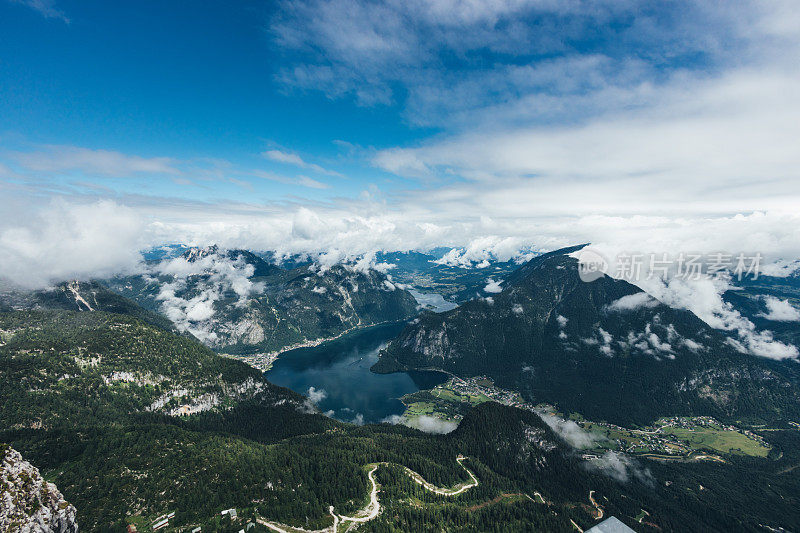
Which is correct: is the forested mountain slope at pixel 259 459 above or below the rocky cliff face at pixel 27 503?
below

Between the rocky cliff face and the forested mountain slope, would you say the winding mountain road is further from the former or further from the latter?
the rocky cliff face

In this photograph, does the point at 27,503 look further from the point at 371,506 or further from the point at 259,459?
the point at 371,506

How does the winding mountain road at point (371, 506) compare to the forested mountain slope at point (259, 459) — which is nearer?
the winding mountain road at point (371, 506)

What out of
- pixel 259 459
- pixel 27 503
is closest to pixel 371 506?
pixel 259 459

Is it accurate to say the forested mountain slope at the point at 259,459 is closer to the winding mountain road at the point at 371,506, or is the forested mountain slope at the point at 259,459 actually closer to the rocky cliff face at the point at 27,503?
the winding mountain road at the point at 371,506

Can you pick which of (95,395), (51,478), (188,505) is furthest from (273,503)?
(95,395)

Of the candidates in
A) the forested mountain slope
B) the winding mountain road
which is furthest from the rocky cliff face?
the winding mountain road

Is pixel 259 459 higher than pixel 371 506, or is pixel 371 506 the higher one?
pixel 371 506

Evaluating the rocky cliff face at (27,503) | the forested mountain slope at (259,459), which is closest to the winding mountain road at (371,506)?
the forested mountain slope at (259,459)

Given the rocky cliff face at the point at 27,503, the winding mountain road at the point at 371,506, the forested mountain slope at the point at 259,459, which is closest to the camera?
the rocky cliff face at the point at 27,503
